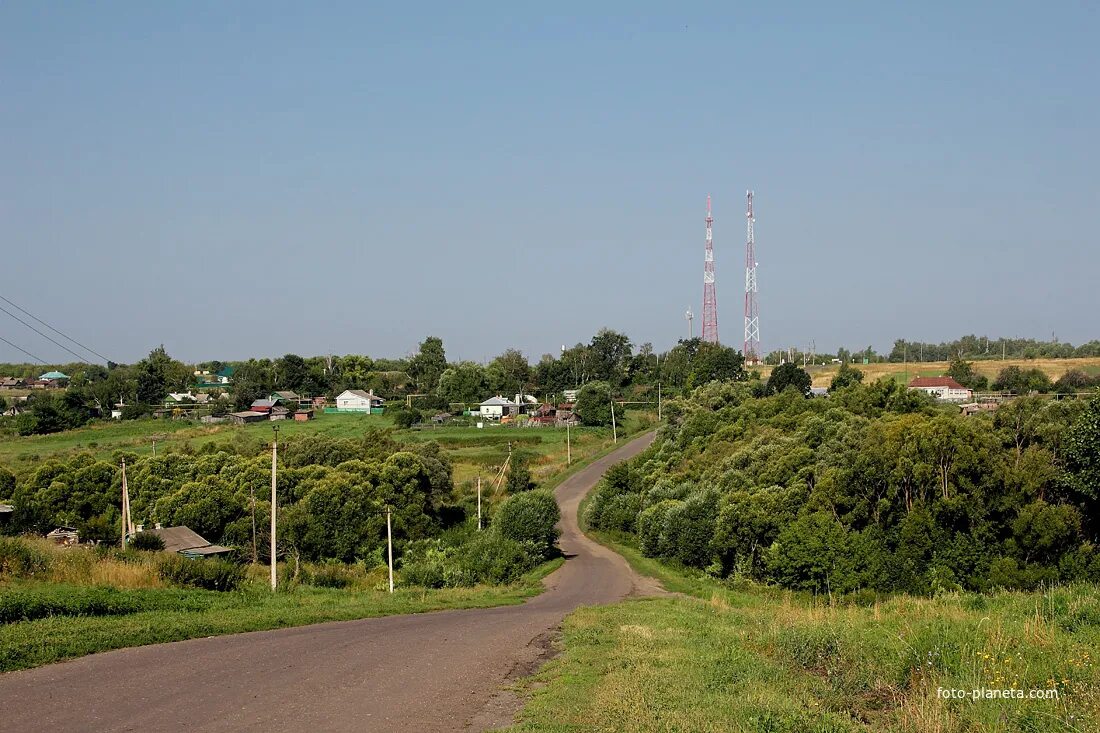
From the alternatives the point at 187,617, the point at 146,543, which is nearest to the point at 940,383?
the point at 146,543

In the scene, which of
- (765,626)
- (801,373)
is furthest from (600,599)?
(801,373)

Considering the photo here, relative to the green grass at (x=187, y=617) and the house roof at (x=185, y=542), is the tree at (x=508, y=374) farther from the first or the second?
the green grass at (x=187, y=617)

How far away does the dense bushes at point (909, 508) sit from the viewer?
33125 mm

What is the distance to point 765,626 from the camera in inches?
647

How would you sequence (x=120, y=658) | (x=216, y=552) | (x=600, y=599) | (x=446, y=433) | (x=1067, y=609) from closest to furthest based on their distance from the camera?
1. (x=120, y=658)
2. (x=1067, y=609)
3. (x=600, y=599)
4. (x=216, y=552)
5. (x=446, y=433)

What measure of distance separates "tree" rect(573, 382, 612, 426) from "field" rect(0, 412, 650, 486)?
9.36 feet

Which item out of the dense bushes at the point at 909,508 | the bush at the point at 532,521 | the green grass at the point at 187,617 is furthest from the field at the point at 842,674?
the bush at the point at 532,521

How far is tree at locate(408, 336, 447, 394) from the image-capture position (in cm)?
14255

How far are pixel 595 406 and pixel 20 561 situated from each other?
85.4m

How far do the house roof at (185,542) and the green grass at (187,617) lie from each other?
16775mm

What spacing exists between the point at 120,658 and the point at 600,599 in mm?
18310

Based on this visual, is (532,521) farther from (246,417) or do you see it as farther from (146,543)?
(246,417)

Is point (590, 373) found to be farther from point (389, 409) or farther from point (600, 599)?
point (600, 599)

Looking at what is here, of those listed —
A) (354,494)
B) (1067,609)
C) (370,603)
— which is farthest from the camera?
(354,494)
